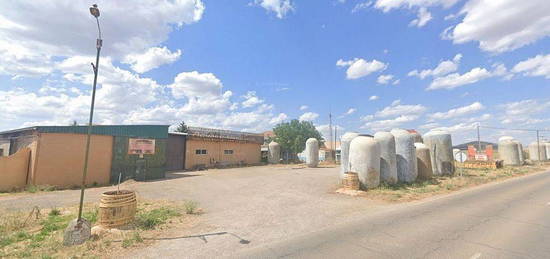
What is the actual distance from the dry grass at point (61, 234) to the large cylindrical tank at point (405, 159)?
12.5 metres

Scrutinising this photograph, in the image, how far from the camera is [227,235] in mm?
6590

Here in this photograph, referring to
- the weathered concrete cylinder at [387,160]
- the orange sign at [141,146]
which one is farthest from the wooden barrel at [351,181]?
the orange sign at [141,146]

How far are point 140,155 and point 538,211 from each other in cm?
2205

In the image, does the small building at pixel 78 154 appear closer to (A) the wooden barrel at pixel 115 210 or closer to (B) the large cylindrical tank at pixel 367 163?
(A) the wooden barrel at pixel 115 210

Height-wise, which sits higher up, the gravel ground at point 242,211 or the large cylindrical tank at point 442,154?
the large cylindrical tank at point 442,154

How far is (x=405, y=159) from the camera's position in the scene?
608 inches

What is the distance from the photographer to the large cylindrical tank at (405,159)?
49.9 feet

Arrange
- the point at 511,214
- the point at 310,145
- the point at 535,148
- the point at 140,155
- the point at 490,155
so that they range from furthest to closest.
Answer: the point at 535,148, the point at 310,145, the point at 490,155, the point at 140,155, the point at 511,214

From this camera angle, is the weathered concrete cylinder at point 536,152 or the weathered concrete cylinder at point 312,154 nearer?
the weathered concrete cylinder at point 312,154

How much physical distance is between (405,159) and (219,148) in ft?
71.2

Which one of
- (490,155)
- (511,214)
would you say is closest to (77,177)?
(511,214)

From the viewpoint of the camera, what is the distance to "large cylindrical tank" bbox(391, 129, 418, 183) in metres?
15.2

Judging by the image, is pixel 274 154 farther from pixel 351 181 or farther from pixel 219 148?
pixel 351 181

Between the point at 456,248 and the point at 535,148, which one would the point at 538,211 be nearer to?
the point at 456,248
